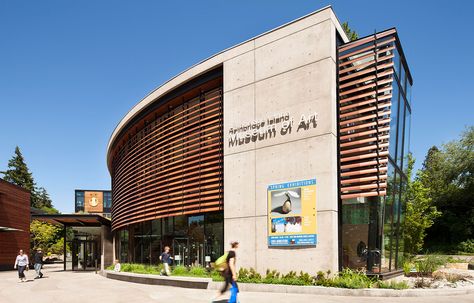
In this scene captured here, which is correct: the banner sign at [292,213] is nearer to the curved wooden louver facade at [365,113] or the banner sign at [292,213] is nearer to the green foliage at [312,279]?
the green foliage at [312,279]

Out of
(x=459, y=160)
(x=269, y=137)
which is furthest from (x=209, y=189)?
(x=459, y=160)

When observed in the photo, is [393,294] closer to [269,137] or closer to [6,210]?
[269,137]

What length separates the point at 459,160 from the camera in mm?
43250

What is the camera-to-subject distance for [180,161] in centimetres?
2069

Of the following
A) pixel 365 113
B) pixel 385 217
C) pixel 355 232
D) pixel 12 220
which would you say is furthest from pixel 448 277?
pixel 12 220

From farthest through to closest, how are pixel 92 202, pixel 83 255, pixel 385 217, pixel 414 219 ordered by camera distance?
1. pixel 92 202
2. pixel 83 255
3. pixel 414 219
4. pixel 385 217

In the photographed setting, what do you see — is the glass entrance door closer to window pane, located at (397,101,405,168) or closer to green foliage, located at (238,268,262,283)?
green foliage, located at (238,268,262,283)

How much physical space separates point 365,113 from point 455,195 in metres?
33.5

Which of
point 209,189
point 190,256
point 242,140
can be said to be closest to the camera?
point 242,140

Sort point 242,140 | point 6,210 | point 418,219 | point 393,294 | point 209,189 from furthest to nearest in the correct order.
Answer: point 6,210
point 418,219
point 209,189
point 242,140
point 393,294

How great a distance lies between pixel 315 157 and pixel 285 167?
4.29 ft

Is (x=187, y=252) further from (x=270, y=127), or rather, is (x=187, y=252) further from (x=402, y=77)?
(x=402, y=77)

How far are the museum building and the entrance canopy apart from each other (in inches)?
533

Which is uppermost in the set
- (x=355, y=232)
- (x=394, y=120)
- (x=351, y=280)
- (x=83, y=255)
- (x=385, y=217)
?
(x=394, y=120)
